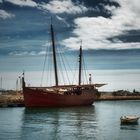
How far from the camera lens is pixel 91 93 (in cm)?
8531

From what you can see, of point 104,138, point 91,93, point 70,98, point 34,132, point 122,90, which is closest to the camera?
point 104,138

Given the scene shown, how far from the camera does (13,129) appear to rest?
43094 millimetres

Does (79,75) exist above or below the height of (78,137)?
above

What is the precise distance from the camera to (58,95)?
76.1 m

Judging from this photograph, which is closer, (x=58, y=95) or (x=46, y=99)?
(x=46, y=99)

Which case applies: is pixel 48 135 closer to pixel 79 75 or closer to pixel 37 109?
pixel 37 109

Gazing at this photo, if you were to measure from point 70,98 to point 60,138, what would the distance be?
42.0 m

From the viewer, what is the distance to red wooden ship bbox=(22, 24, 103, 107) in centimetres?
7310

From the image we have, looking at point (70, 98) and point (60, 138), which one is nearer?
point (60, 138)

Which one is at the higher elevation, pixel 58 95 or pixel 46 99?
pixel 58 95

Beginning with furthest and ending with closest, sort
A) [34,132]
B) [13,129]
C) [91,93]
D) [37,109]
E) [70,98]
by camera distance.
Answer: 1. [91,93]
2. [70,98]
3. [37,109]
4. [13,129]
5. [34,132]

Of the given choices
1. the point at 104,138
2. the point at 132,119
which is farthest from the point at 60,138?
the point at 132,119

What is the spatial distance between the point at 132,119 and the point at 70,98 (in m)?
31.9

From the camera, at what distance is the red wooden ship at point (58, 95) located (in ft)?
240
